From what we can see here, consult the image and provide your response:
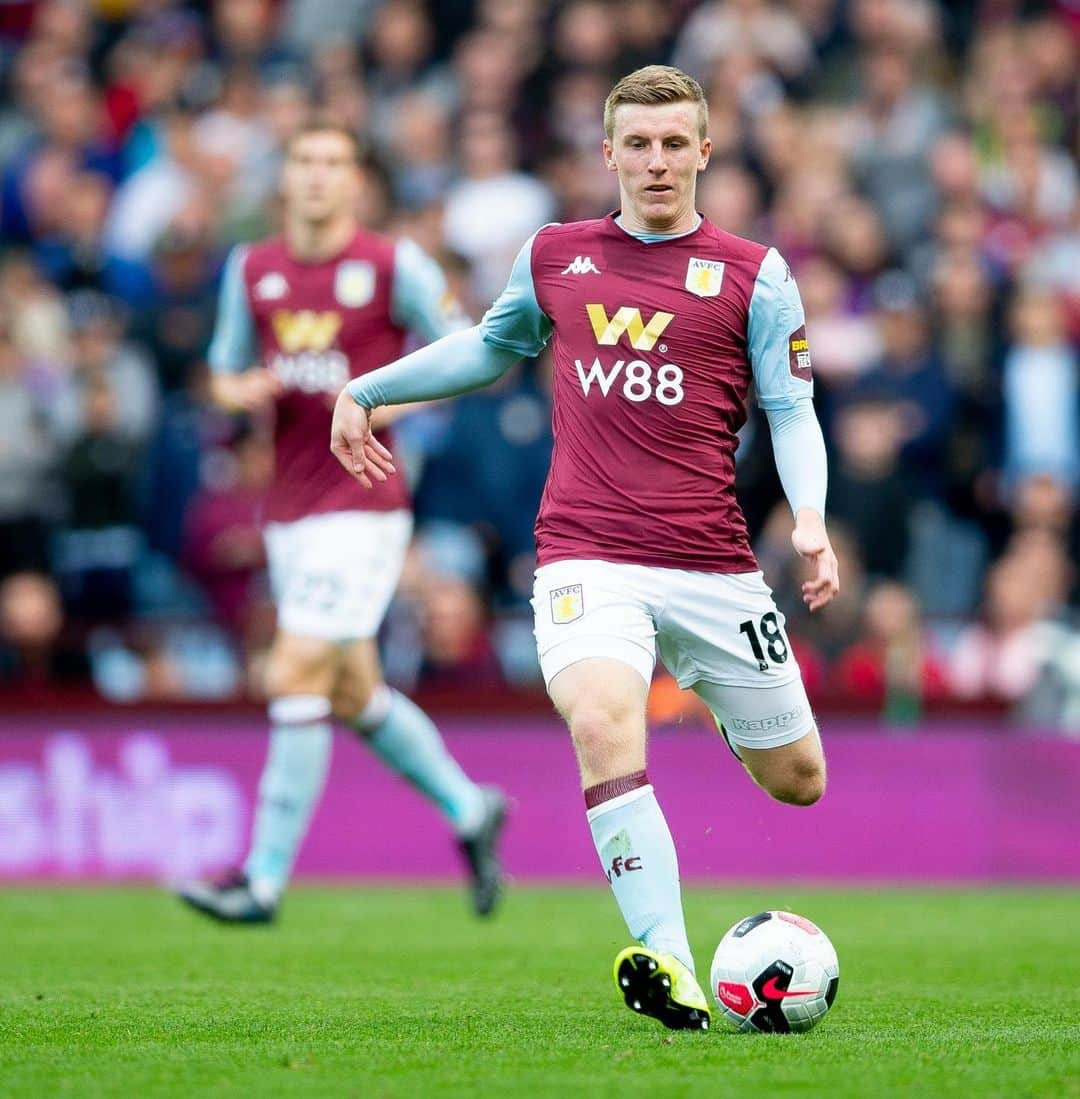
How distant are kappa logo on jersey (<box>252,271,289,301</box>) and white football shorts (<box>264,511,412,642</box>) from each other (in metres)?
1.02

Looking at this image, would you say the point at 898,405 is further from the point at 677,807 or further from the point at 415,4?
the point at 415,4

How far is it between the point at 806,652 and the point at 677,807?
1164mm

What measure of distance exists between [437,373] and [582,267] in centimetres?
56

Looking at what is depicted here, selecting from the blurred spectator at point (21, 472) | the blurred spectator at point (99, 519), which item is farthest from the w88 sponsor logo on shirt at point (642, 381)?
the blurred spectator at point (21, 472)

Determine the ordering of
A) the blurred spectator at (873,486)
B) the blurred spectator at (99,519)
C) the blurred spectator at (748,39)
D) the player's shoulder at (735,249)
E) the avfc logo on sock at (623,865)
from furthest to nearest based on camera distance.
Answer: the blurred spectator at (748,39) < the blurred spectator at (99,519) < the blurred spectator at (873,486) < the player's shoulder at (735,249) < the avfc logo on sock at (623,865)

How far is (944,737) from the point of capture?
40.2ft

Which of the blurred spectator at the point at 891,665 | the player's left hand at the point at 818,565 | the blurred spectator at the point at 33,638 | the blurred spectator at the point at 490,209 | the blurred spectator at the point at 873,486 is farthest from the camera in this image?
the blurred spectator at the point at 490,209

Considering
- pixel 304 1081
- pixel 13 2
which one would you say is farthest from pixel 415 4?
pixel 304 1081

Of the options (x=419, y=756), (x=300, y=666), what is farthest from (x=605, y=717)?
(x=419, y=756)

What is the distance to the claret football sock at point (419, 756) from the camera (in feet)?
31.4

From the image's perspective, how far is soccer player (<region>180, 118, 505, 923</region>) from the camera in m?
9.25

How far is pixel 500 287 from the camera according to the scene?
14.4 meters

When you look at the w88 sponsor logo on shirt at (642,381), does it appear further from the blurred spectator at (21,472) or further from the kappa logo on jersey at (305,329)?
the blurred spectator at (21,472)

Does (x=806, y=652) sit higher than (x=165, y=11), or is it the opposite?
(x=165, y=11)
